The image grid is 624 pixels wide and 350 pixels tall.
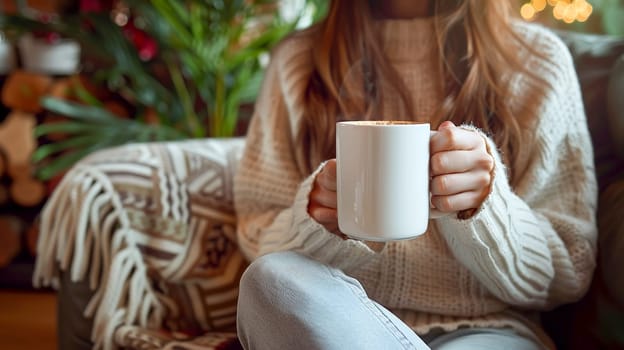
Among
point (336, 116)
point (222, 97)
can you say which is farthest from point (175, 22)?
point (336, 116)

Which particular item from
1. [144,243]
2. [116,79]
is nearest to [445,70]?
[144,243]

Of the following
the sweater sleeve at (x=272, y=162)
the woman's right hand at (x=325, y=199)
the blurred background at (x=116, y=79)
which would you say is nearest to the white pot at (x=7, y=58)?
the blurred background at (x=116, y=79)

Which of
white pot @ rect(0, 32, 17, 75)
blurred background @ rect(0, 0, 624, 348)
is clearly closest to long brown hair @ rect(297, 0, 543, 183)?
blurred background @ rect(0, 0, 624, 348)

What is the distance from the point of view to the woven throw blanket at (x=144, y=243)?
0.78 meters

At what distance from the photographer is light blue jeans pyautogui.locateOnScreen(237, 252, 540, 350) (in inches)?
20.3

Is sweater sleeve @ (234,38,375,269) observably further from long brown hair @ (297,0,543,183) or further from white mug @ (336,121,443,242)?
white mug @ (336,121,443,242)

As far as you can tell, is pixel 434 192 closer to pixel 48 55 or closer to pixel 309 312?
pixel 309 312

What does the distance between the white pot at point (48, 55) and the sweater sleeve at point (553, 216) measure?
130 centimetres

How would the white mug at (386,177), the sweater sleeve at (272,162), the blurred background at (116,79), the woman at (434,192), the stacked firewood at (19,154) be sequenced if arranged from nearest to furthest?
the white mug at (386,177) < the woman at (434,192) < the sweater sleeve at (272,162) < the blurred background at (116,79) < the stacked firewood at (19,154)

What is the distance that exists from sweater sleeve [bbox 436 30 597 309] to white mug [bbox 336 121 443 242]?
17cm

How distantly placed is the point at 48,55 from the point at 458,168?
145cm

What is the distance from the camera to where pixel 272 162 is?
797 mm

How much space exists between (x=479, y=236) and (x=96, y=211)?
1.52ft

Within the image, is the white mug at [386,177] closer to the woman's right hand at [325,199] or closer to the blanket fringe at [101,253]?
the woman's right hand at [325,199]
